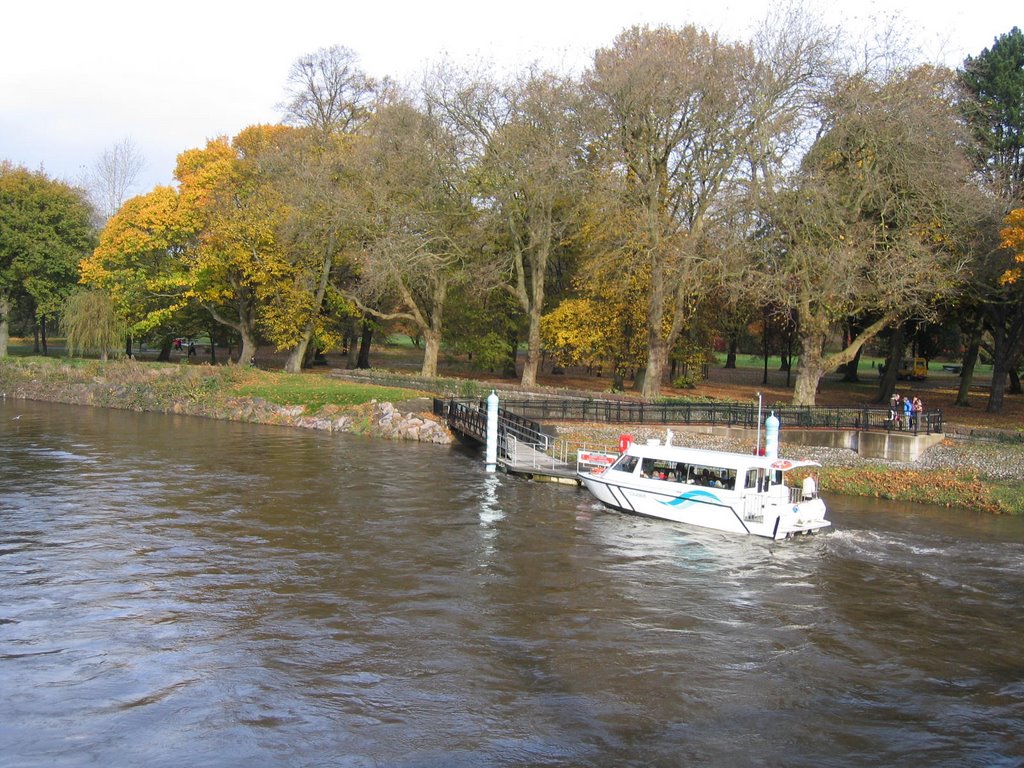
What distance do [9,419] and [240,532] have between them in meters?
29.3

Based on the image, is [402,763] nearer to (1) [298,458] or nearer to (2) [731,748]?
(2) [731,748]

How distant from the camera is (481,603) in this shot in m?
20.4

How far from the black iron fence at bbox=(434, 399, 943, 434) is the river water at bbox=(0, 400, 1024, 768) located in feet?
24.3

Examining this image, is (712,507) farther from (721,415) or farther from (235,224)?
(235,224)

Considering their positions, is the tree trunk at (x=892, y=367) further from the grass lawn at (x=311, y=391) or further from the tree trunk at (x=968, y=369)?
the grass lawn at (x=311, y=391)

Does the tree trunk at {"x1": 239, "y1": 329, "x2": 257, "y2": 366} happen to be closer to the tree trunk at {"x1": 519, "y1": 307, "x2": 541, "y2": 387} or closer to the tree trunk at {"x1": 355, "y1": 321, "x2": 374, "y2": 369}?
the tree trunk at {"x1": 355, "y1": 321, "x2": 374, "y2": 369}

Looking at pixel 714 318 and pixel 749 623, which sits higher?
pixel 714 318

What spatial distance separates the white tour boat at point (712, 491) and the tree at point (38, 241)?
57.5 meters

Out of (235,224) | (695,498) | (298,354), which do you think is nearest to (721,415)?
(695,498)

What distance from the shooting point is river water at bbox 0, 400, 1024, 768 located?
565 inches

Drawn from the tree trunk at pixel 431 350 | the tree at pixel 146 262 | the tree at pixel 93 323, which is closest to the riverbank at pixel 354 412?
the tree at pixel 93 323

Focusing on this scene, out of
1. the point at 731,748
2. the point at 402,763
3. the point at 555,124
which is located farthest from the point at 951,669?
the point at 555,124

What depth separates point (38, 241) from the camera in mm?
72438

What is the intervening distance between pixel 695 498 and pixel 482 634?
12124 millimetres
